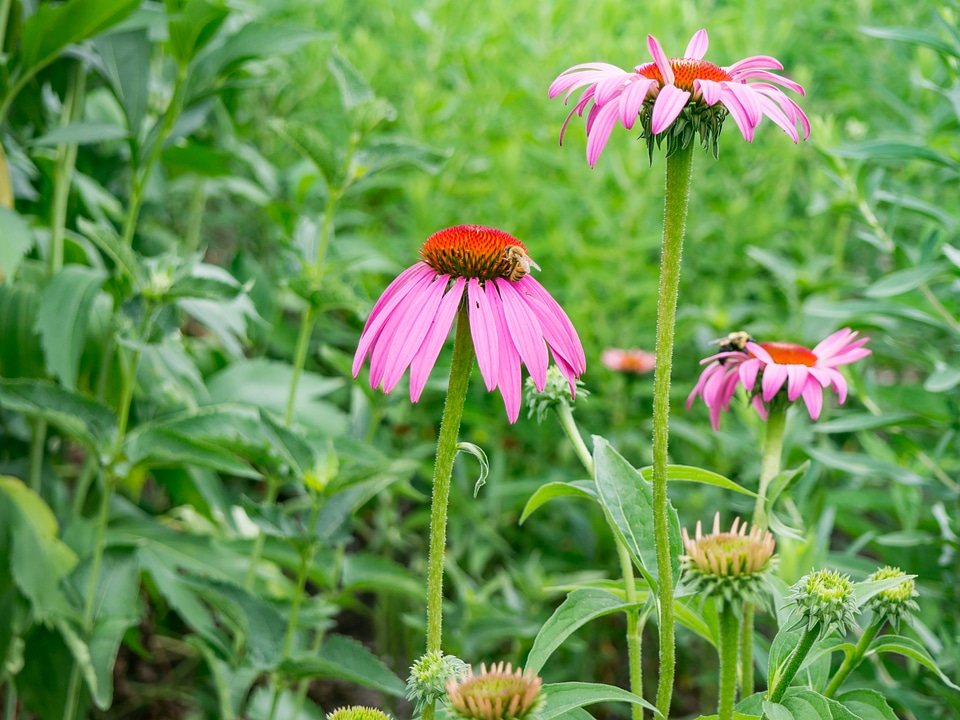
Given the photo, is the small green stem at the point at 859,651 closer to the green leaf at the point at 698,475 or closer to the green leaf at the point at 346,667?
the green leaf at the point at 698,475

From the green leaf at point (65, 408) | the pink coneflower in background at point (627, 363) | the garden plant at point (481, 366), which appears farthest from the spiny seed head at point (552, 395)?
the pink coneflower in background at point (627, 363)

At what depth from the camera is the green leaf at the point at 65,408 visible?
40.9 inches

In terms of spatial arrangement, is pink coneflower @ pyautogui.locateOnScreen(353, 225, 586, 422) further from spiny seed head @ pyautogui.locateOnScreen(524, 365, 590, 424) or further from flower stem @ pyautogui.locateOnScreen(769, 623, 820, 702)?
flower stem @ pyautogui.locateOnScreen(769, 623, 820, 702)

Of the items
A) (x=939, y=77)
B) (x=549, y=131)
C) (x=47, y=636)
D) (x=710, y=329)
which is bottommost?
(x=47, y=636)

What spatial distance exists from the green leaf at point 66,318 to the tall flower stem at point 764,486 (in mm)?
838

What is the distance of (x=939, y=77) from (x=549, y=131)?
788mm

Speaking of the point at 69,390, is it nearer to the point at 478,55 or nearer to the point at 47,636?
the point at 47,636

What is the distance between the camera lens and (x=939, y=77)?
1.66 m

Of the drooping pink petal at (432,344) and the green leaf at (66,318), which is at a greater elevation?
the drooping pink petal at (432,344)

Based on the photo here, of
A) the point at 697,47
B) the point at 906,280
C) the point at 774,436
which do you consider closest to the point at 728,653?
the point at 774,436

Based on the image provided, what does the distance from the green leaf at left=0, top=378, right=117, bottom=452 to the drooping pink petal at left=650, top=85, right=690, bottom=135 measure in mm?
787

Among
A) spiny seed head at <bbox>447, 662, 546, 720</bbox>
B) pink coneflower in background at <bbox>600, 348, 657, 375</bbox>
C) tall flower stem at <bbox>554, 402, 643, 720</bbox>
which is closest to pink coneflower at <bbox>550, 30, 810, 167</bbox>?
tall flower stem at <bbox>554, 402, 643, 720</bbox>

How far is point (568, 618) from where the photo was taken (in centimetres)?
65

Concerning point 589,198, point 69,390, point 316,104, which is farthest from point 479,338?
point 316,104
